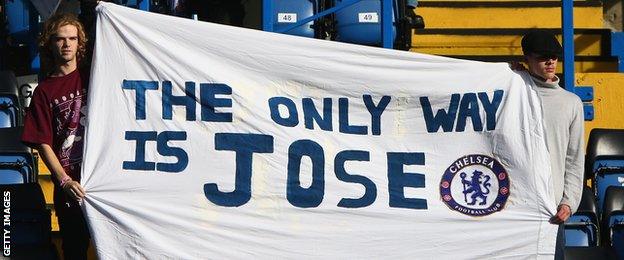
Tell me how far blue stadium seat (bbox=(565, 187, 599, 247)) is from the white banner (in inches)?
45.6

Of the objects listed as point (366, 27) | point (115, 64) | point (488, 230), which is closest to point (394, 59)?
point (488, 230)

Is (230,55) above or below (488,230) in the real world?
above

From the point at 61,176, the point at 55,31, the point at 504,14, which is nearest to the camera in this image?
the point at 61,176

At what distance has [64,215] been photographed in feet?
20.7

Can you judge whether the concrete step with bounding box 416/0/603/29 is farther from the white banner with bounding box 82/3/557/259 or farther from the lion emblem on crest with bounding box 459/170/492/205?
the lion emblem on crest with bounding box 459/170/492/205

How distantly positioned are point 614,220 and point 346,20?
296 centimetres

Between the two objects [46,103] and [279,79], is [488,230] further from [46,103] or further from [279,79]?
[46,103]

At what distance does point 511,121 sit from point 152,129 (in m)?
1.71

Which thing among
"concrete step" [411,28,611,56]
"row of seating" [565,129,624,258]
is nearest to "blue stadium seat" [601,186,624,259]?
"row of seating" [565,129,624,258]

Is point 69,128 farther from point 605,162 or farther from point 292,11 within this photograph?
point 292,11

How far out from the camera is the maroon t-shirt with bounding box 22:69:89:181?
20.4ft

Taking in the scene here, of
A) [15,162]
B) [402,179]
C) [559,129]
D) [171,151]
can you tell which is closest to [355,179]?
[402,179]

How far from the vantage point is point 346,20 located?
9.77m

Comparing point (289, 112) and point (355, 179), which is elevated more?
point (289, 112)
